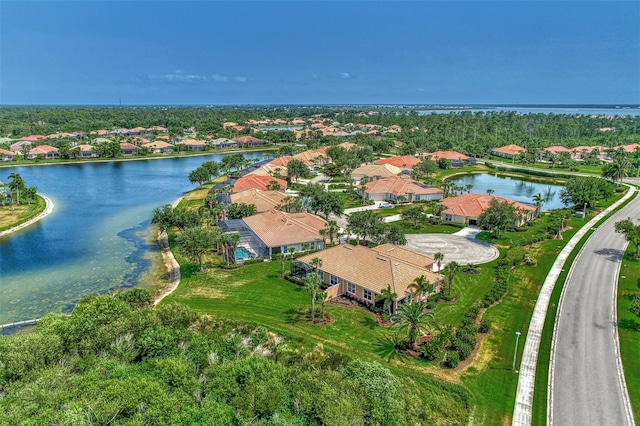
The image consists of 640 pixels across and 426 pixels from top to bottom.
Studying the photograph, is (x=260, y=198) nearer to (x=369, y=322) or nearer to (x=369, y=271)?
(x=369, y=271)

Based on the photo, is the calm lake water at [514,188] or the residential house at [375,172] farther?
the residential house at [375,172]

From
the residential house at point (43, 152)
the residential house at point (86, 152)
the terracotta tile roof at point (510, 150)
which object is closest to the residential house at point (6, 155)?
the residential house at point (43, 152)

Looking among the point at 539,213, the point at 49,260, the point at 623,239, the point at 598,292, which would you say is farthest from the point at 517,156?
the point at 49,260

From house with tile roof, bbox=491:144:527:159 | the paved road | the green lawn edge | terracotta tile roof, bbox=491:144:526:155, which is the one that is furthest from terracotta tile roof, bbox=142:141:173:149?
the paved road

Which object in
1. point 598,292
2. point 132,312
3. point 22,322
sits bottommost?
point 22,322

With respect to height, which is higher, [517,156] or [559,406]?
[517,156]

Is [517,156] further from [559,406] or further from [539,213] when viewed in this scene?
[559,406]

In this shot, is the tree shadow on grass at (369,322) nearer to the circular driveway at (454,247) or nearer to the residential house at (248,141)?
the circular driveway at (454,247)
